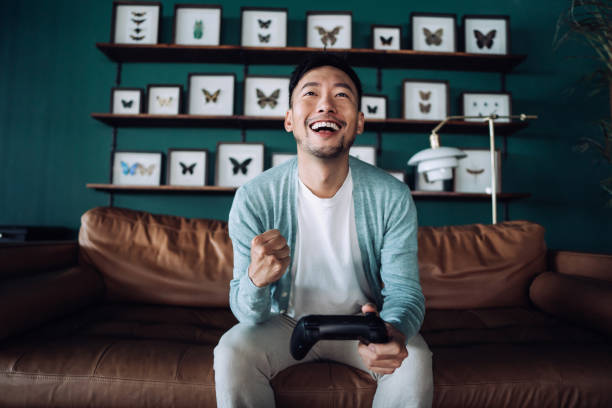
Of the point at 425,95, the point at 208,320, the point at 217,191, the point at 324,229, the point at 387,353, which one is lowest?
the point at 208,320

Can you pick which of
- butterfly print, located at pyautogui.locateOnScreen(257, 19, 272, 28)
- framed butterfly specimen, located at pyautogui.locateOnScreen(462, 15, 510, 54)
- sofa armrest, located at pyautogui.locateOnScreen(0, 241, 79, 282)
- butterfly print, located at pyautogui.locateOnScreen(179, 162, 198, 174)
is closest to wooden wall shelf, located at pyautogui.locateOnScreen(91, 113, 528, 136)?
butterfly print, located at pyautogui.locateOnScreen(179, 162, 198, 174)

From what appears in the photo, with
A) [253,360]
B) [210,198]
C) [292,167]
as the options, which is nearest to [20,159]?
[210,198]

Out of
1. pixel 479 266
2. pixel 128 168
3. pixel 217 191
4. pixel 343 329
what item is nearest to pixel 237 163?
pixel 217 191

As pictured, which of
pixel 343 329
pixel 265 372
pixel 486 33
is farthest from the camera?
pixel 486 33

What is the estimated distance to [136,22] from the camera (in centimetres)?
260

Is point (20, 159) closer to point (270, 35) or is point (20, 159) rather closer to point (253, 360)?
point (270, 35)

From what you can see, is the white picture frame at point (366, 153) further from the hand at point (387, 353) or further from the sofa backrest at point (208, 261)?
the hand at point (387, 353)

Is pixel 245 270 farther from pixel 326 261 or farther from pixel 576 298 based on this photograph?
pixel 576 298

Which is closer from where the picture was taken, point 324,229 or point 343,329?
point 343,329

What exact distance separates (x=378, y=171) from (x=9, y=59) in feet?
10.3

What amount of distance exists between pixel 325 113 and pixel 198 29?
2109 mm

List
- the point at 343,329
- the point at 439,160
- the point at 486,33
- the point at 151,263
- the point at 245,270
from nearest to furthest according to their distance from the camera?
the point at 343,329
the point at 245,270
the point at 151,263
the point at 439,160
the point at 486,33

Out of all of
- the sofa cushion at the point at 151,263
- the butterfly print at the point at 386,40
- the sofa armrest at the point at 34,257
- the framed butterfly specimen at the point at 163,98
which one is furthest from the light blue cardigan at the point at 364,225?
the butterfly print at the point at 386,40

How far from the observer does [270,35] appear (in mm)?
2611
